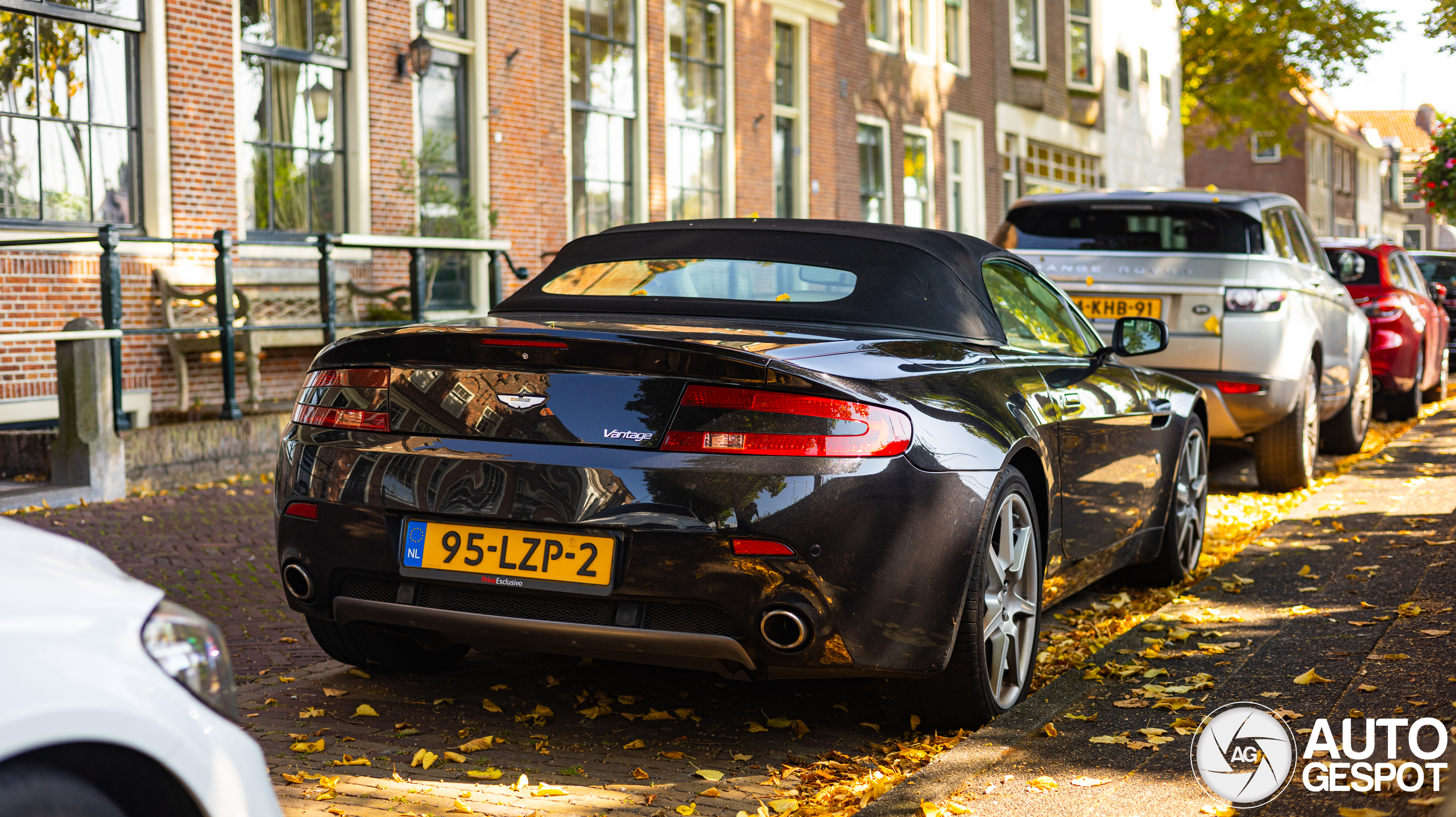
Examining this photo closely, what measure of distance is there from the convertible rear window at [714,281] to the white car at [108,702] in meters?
2.74

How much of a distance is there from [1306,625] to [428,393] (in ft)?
11.0

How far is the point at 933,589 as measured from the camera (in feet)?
12.2

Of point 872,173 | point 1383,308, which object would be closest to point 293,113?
point 1383,308

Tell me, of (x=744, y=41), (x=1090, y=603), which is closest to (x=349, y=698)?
(x=1090, y=603)

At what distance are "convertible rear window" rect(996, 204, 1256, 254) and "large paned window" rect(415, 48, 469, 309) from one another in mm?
6535

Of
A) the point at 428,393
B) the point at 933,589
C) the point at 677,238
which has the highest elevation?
the point at 677,238

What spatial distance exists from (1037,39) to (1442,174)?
7.88 m

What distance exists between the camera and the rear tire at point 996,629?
12.7 ft

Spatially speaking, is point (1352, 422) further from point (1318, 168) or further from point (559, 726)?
point (1318, 168)

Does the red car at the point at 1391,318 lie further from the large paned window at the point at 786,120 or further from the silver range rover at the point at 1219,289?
the large paned window at the point at 786,120

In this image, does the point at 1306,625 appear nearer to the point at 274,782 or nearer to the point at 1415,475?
the point at 274,782

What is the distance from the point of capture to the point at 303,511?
398 cm

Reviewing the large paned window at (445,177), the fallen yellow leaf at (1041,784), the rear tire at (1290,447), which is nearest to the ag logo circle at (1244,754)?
the fallen yellow leaf at (1041,784)

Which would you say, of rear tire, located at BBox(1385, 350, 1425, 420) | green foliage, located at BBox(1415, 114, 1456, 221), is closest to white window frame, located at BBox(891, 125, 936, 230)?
green foliage, located at BBox(1415, 114, 1456, 221)
